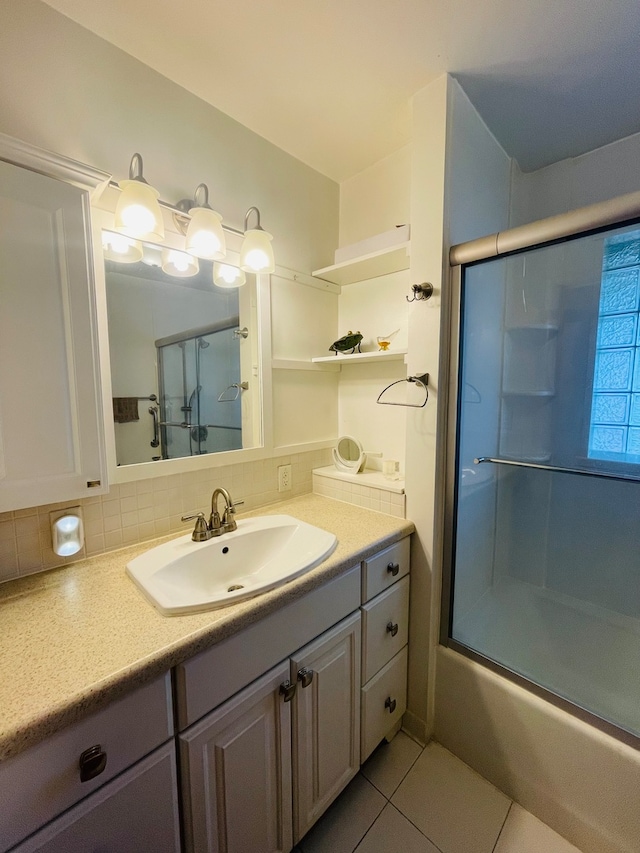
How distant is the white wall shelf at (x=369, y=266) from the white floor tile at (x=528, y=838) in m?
2.04

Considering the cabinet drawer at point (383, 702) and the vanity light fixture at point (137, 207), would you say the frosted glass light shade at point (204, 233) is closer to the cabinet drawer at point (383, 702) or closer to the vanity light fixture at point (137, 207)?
the vanity light fixture at point (137, 207)

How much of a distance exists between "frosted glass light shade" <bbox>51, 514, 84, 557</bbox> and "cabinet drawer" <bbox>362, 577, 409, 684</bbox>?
93 centimetres

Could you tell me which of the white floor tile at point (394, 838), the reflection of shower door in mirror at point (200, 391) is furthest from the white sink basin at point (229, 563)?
the white floor tile at point (394, 838)

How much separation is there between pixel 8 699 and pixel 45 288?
33.2 inches

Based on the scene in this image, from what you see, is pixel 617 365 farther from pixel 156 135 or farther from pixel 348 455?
pixel 156 135

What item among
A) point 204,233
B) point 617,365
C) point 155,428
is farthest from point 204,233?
point 617,365

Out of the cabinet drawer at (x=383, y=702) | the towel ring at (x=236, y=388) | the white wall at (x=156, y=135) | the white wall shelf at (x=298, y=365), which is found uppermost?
the white wall at (x=156, y=135)

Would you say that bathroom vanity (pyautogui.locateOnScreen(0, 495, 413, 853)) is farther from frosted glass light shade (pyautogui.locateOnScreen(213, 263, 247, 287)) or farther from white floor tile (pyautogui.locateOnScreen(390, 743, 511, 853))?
frosted glass light shade (pyautogui.locateOnScreen(213, 263, 247, 287))

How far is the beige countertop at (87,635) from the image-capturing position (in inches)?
23.4

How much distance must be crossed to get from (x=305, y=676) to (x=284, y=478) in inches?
32.6

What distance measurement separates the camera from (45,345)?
0.85 metres

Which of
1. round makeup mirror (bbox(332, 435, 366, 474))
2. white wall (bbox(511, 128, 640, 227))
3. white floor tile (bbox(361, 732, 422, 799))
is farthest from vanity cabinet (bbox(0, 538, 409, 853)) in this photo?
white wall (bbox(511, 128, 640, 227))

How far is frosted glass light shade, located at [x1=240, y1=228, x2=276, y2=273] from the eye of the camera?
134 cm

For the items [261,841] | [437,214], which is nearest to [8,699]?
[261,841]
